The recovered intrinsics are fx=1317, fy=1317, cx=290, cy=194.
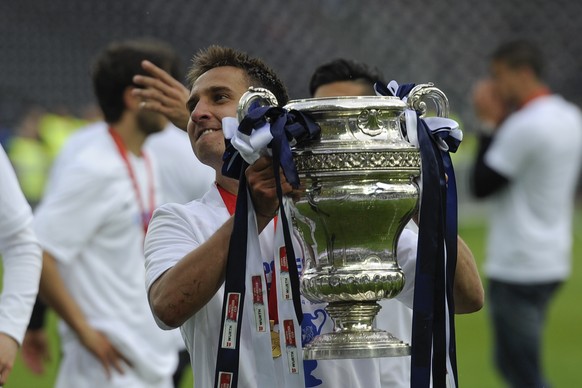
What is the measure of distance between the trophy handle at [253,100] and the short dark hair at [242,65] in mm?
369

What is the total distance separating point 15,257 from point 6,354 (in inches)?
11.6

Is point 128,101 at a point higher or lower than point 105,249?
higher

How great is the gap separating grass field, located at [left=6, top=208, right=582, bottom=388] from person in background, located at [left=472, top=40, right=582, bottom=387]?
6.08 feet

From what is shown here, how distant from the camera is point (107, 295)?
5246 millimetres

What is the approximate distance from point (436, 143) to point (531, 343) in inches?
178

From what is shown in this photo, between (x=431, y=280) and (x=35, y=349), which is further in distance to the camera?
(x=35, y=349)

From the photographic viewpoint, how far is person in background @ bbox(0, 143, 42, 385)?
3.49 m

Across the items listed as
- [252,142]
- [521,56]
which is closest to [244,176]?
[252,142]

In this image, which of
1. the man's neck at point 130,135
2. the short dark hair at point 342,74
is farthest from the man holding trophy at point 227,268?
the man's neck at point 130,135

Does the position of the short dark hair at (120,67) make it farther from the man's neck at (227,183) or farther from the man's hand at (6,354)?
the man's neck at (227,183)

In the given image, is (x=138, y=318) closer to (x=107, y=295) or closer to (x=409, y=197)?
(x=107, y=295)

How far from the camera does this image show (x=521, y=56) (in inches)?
300

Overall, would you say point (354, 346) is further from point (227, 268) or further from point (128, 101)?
point (128, 101)

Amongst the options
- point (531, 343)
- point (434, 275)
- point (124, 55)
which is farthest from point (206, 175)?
point (434, 275)
